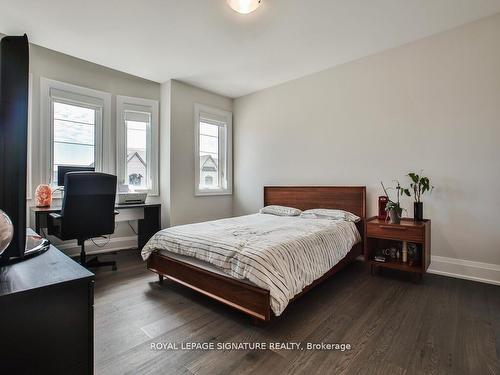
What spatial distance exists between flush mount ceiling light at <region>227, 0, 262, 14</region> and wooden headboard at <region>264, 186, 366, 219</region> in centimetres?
239

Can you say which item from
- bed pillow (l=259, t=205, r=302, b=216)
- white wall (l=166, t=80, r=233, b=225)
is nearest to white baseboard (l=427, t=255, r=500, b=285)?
bed pillow (l=259, t=205, r=302, b=216)

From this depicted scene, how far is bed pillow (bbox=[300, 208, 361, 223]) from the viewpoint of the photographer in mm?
3297

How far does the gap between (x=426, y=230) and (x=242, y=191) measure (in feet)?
10.1

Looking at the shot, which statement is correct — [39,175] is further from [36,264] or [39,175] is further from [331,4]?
[331,4]

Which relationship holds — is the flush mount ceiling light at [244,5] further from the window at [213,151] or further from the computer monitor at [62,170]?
the computer monitor at [62,170]

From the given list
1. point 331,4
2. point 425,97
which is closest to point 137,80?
point 331,4

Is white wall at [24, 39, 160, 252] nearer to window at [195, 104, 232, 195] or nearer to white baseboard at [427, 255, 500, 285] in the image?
window at [195, 104, 232, 195]

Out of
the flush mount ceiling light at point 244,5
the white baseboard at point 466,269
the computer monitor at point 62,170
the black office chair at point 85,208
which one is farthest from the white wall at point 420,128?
the computer monitor at point 62,170

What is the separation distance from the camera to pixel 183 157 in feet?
14.2

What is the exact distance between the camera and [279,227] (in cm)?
281

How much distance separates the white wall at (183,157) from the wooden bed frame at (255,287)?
124cm

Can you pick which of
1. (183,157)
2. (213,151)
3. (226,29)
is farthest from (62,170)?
(226,29)

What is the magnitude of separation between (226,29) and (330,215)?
2.50 m

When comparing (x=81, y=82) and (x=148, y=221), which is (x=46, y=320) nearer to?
(x=148, y=221)
